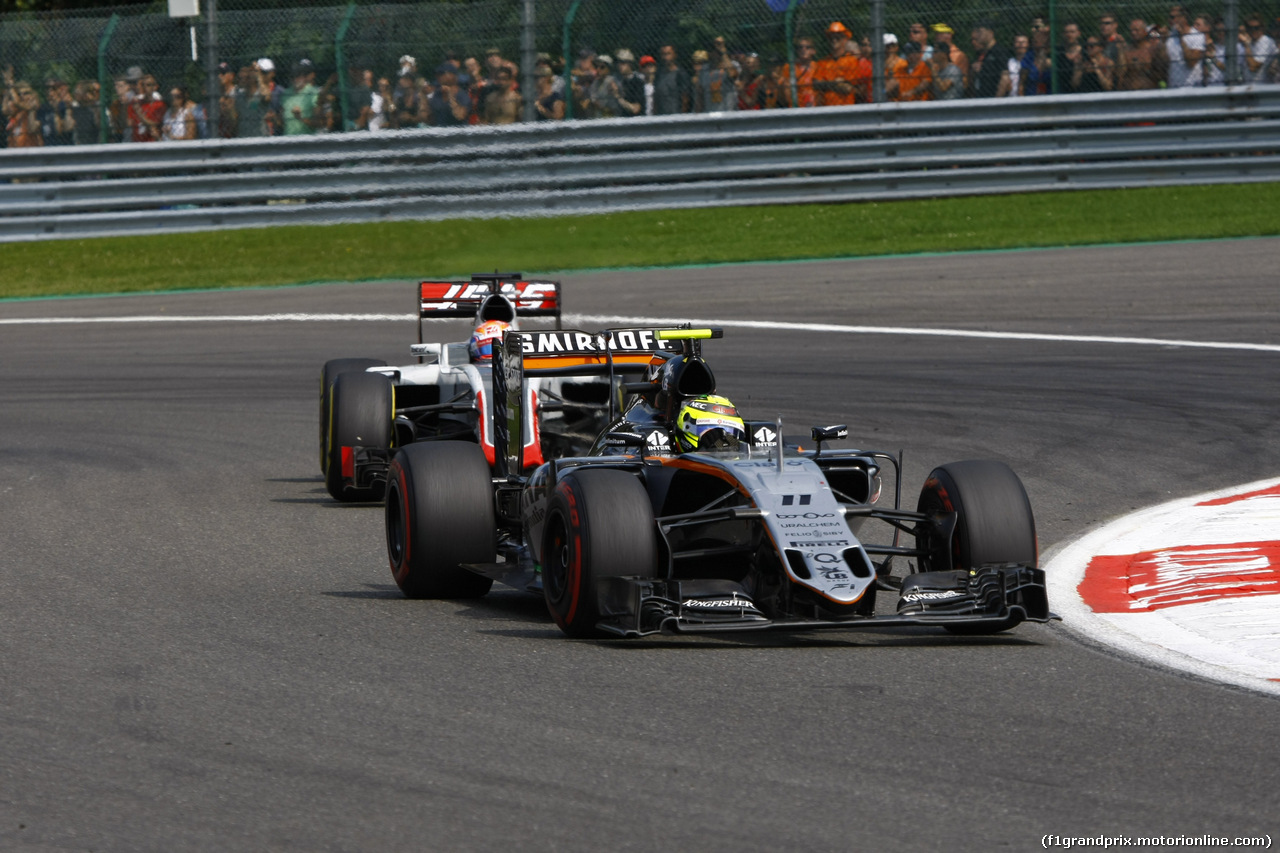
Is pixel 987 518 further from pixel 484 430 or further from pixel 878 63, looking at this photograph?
pixel 878 63

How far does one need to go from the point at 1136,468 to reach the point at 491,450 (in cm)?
373

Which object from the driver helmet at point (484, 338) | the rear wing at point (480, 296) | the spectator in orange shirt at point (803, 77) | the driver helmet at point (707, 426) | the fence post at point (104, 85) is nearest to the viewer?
the driver helmet at point (707, 426)

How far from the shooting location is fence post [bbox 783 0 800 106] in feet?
69.4

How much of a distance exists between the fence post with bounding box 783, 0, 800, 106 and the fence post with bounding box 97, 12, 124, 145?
7.89 m

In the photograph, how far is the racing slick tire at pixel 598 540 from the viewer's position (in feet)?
21.3

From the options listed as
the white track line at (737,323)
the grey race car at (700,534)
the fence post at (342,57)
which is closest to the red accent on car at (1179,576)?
the grey race car at (700,534)

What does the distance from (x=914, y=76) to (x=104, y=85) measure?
952 cm

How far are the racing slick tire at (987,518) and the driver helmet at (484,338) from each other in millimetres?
A: 4140

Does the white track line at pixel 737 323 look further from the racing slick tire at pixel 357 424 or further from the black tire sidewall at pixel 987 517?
the black tire sidewall at pixel 987 517

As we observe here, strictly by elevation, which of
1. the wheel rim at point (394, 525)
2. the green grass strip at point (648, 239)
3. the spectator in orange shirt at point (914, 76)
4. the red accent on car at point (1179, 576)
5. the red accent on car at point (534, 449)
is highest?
the spectator in orange shirt at point (914, 76)

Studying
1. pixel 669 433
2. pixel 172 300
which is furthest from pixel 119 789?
pixel 172 300

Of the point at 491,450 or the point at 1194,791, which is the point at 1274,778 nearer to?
the point at 1194,791

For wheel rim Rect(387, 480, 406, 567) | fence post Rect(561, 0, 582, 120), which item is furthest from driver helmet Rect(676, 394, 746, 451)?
fence post Rect(561, 0, 582, 120)

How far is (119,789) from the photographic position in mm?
4809
